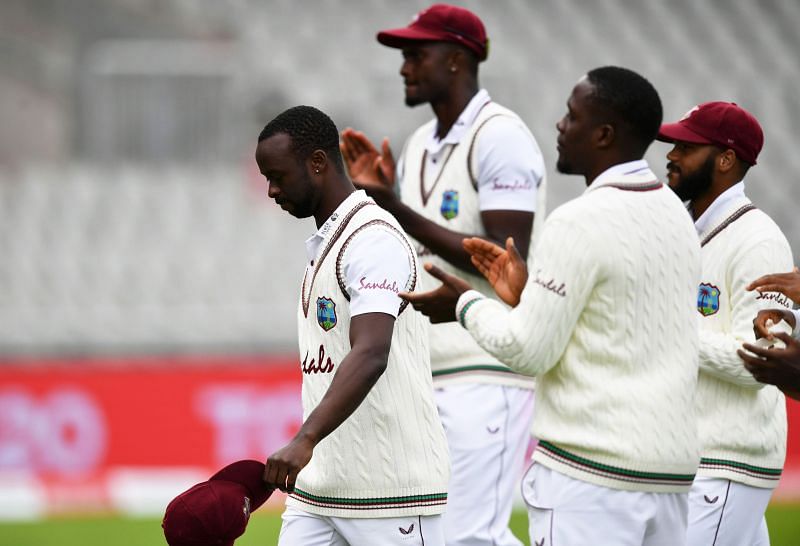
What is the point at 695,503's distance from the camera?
13.4ft

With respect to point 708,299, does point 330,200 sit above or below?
above

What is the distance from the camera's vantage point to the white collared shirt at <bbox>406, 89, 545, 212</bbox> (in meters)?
4.70

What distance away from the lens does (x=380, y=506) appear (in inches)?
136

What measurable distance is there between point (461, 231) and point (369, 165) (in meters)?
0.41

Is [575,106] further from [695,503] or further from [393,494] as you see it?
[695,503]

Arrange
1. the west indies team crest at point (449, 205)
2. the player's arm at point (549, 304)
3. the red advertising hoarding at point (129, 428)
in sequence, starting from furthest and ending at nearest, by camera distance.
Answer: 1. the red advertising hoarding at point (129, 428)
2. the west indies team crest at point (449, 205)
3. the player's arm at point (549, 304)

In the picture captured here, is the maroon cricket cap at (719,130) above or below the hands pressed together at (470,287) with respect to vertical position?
above

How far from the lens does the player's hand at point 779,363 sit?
3.51 m

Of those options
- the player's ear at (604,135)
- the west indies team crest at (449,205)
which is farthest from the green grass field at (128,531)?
the player's ear at (604,135)

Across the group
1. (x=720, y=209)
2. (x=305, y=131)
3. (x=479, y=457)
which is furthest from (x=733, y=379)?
(x=305, y=131)

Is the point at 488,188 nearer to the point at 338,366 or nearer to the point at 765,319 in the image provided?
the point at 765,319

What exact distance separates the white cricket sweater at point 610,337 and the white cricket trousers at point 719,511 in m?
0.74

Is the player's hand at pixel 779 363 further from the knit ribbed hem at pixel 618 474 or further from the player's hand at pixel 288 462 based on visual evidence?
the player's hand at pixel 288 462

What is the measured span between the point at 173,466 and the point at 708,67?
5.30 meters
